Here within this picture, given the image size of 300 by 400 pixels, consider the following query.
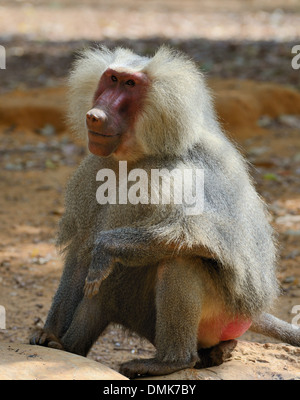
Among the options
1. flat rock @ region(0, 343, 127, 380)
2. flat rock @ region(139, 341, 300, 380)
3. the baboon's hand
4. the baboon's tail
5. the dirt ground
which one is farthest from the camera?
the dirt ground

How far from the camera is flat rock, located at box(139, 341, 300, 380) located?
11.9 feet

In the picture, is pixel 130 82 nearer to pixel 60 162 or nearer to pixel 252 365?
pixel 252 365

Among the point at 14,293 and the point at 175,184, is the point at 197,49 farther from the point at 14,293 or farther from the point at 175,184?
the point at 175,184

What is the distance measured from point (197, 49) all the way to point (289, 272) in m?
8.01

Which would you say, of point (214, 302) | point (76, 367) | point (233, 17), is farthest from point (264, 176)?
point (233, 17)

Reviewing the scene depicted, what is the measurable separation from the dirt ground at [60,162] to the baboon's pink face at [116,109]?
1242 millimetres

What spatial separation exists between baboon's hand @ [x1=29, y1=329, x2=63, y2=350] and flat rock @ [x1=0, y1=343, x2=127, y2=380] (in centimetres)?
38

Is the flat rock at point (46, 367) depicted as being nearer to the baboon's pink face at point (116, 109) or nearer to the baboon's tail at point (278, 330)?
the baboon's pink face at point (116, 109)

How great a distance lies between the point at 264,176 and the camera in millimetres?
7688

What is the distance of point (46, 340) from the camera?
3947mm

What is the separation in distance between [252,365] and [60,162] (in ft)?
16.6

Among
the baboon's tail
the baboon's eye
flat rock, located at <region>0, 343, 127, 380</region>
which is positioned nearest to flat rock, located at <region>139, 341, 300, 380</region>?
the baboon's tail

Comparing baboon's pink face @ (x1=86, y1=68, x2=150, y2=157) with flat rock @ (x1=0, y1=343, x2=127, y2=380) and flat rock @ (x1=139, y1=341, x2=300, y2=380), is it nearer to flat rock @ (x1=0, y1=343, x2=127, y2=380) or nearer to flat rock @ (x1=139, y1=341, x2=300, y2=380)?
flat rock @ (x1=0, y1=343, x2=127, y2=380)

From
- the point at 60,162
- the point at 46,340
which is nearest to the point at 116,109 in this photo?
the point at 46,340
